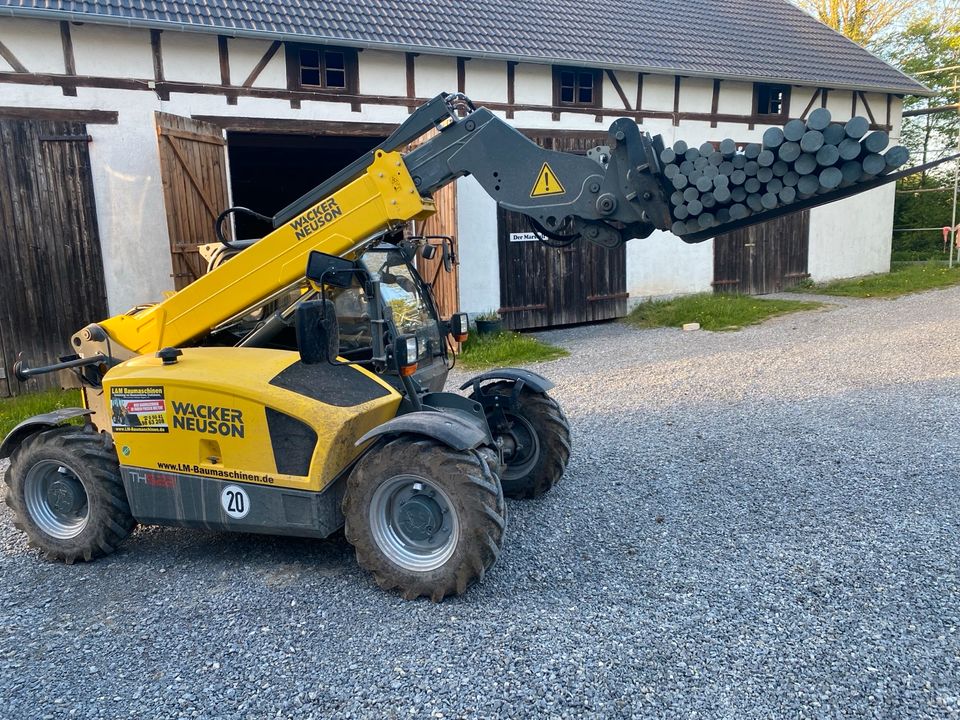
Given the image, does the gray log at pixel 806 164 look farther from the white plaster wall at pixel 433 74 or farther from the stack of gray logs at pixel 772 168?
the white plaster wall at pixel 433 74

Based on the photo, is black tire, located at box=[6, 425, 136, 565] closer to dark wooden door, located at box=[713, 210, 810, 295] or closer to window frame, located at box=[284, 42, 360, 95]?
window frame, located at box=[284, 42, 360, 95]

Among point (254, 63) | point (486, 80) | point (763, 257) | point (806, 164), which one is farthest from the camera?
point (763, 257)

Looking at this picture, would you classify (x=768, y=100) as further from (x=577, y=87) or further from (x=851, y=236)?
(x=577, y=87)

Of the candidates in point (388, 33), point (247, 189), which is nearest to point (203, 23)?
point (388, 33)

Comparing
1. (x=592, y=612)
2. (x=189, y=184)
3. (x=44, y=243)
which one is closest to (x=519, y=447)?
(x=592, y=612)

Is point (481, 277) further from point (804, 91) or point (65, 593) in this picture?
point (65, 593)

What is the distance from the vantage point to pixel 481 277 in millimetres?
12492

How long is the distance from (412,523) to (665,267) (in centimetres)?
1164

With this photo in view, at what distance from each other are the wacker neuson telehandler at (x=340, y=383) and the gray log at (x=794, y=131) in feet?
0.10

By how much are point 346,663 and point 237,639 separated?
1.96 ft

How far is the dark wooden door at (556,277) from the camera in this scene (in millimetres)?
12719

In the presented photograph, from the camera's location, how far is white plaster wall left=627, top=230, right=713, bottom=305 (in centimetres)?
1396

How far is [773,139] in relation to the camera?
313 cm

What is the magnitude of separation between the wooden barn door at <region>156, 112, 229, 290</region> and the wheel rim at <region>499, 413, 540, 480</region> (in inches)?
208
